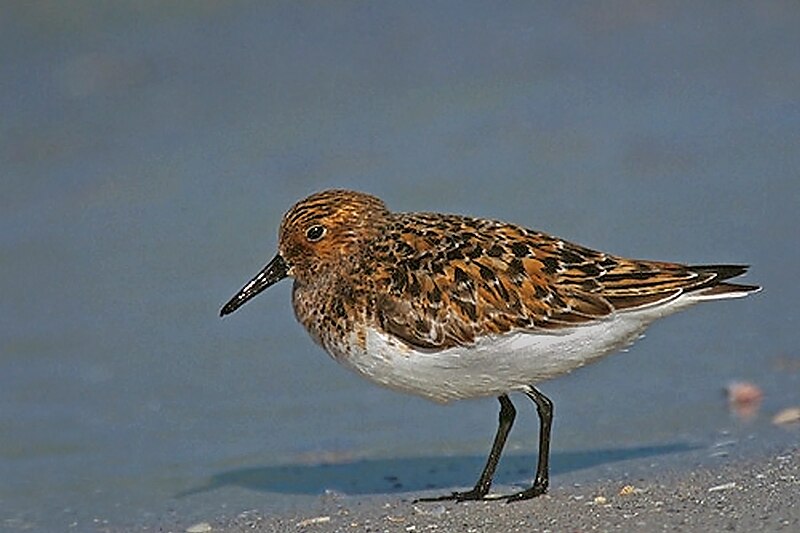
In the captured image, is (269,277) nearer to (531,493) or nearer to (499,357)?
(499,357)

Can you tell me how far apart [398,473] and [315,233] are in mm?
1083

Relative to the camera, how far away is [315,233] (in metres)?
7.14

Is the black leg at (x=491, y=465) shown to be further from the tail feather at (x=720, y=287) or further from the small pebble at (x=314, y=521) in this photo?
the tail feather at (x=720, y=287)

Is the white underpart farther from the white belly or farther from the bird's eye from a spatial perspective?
the bird's eye

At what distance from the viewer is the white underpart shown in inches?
260

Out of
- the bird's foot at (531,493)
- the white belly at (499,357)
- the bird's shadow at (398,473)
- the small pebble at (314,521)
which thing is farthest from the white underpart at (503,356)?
the bird's shadow at (398,473)

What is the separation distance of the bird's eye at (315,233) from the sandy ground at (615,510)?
1.01 metres

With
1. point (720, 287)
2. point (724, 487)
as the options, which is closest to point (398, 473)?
point (724, 487)

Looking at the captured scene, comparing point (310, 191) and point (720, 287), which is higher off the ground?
point (310, 191)

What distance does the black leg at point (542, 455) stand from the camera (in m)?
6.82

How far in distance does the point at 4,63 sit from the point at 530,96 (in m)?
3.76

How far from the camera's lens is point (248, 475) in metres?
7.58

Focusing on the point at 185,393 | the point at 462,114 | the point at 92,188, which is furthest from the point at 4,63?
the point at 185,393

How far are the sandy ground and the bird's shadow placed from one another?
0.85 ft
